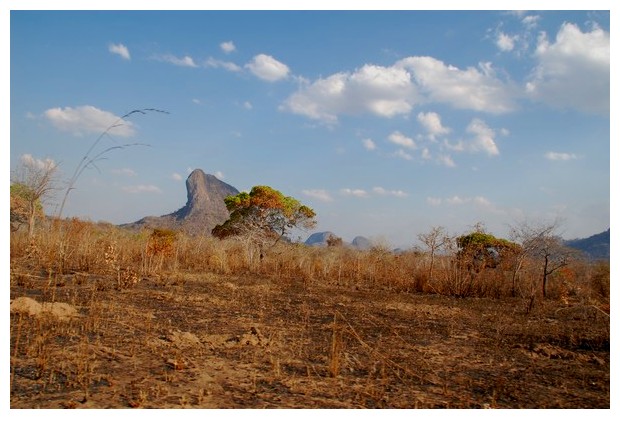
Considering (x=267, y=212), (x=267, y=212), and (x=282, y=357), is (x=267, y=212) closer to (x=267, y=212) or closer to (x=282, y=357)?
(x=267, y=212)

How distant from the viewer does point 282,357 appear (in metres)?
4.64

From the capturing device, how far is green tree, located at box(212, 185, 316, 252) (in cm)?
2102

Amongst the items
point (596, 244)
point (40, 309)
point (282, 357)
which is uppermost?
point (596, 244)

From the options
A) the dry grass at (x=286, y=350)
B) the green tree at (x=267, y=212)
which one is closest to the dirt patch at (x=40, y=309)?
the dry grass at (x=286, y=350)

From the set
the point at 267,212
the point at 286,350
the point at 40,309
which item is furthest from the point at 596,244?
the point at 40,309

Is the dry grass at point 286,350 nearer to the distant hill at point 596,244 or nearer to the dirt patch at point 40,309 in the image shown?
the dirt patch at point 40,309

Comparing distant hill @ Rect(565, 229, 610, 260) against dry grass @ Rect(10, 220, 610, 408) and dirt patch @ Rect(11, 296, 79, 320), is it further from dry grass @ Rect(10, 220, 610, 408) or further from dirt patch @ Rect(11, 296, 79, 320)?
dirt patch @ Rect(11, 296, 79, 320)

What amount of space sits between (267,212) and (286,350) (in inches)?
658

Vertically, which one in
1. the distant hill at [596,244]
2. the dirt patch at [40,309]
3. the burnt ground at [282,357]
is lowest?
the burnt ground at [282,357]

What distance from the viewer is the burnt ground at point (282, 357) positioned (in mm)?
3402

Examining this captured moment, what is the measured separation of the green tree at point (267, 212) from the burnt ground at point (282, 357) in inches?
493

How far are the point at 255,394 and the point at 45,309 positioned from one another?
371 centimetres
